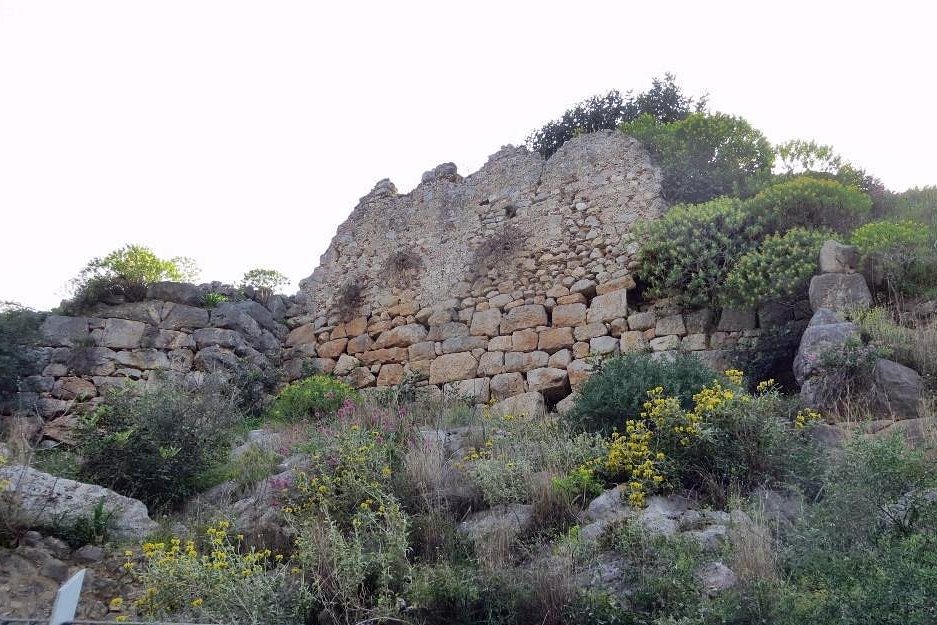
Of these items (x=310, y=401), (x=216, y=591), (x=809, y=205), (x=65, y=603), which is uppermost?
(x=809, y=205)

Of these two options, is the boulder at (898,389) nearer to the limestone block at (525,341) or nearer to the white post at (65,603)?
the limestone block at (525,341)

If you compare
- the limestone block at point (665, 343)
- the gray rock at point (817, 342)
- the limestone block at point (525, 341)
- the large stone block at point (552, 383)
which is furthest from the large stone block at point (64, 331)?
the gray rock at point (817, 342)

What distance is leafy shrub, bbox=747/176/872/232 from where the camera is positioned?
9.05m

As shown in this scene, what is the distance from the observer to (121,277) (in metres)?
10.9

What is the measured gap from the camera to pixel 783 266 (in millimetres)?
8320

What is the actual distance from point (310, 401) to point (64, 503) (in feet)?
13.1

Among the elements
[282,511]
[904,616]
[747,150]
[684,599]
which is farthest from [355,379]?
[904,616]

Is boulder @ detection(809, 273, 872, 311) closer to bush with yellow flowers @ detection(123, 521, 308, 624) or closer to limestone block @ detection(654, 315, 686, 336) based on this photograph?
limestone block @ detection(654, 315, 686, 336)

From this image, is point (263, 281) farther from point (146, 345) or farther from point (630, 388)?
point (630, 388)

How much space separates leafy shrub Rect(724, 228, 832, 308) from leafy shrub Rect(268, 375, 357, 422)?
483cm

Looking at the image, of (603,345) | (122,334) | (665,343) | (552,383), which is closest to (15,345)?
(122,334)

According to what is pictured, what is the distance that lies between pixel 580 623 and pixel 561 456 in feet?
7.44

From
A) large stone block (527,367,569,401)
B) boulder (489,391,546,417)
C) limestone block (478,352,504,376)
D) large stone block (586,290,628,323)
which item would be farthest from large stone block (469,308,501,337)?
large stone block (586,290,628,323)

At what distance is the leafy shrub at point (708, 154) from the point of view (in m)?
10.4
